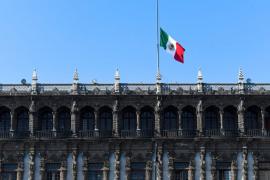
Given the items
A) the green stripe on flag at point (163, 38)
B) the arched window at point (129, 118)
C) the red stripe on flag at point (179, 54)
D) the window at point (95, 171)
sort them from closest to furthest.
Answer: the green stripe on flag at point (163, 38)
the red stripe on flag at point (179, 54)
the window at point (95, 171)
the arched window at point (129, 118)

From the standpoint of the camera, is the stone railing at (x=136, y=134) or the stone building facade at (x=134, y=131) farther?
the stone railing at (x=136, y=134)

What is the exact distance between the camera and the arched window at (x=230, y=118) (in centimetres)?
7269

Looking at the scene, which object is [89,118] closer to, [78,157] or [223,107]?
[78,157]

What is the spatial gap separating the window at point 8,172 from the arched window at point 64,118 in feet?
22.8

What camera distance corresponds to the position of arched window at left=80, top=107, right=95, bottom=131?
2858 inches

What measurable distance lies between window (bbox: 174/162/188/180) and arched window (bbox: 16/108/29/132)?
17612 millimetres

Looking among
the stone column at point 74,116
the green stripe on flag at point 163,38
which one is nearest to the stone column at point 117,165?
the stone column at point 74,116

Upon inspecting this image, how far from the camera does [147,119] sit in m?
73.1

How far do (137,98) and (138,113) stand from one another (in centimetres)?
175

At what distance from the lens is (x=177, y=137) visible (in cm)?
7100

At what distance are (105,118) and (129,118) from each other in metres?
2.79

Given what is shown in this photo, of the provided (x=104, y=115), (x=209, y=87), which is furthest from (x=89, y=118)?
(x=209, y=87)

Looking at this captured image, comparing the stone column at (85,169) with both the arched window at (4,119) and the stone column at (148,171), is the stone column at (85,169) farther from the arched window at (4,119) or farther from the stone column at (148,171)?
the arched window at (4,119)

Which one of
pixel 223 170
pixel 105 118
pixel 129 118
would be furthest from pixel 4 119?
pixel 223 170
